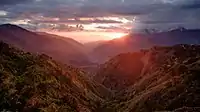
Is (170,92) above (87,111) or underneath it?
above

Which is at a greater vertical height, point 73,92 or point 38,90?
point 38,90

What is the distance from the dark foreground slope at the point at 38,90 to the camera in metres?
147

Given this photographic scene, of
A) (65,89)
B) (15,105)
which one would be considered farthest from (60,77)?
(15,105)

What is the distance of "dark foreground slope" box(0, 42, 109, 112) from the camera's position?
147 metres

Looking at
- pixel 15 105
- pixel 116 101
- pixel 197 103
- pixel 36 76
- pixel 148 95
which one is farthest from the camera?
pixel 116 101

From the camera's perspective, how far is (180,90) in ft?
492

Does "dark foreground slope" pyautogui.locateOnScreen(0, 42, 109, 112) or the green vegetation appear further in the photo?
"dark foreground slope" pyautogui.locateOnScreen(0, 42, 109, 112)

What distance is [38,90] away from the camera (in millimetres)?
160500

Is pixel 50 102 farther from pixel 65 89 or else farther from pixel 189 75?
pixel 189 75

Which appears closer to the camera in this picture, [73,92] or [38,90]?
[38,90]

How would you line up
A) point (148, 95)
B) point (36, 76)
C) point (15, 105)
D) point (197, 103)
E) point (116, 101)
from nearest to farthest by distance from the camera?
point (197, 103) < point (15, 105) < point (148, 95) < point (36, 76) < point (116, 101)

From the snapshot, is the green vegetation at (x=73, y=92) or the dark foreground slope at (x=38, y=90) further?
the dark foreground slope at (x=38, y=90)

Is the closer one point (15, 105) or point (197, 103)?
point (197, 103)

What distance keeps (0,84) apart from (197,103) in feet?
280
